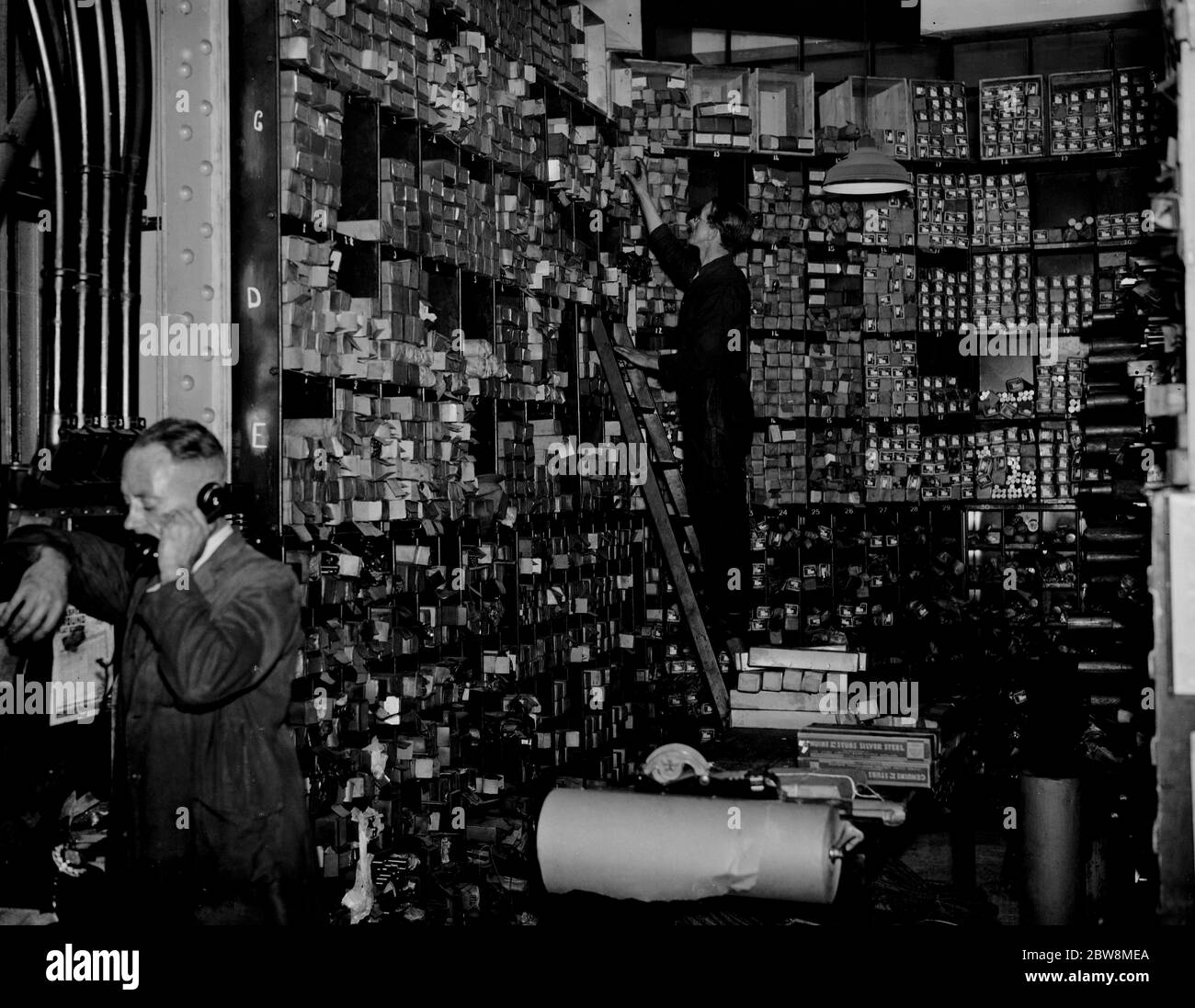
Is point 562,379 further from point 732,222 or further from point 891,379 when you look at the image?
point 891,379

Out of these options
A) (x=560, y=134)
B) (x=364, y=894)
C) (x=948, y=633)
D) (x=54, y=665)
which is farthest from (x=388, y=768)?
(x=948, y=633)

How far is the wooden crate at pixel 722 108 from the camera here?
8766 mm

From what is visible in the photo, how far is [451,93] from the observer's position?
5793mm

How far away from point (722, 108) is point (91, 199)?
19.0 ft

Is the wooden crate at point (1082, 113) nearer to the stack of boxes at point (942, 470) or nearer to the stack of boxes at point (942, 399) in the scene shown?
the stack of boxes at point (942, 399)

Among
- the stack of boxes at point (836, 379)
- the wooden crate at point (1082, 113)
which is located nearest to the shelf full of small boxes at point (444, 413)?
the stack of boxes at point (836, 379)

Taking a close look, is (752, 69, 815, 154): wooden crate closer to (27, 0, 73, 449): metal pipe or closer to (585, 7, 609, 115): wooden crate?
(585, 7, 609, 115): wooden crate

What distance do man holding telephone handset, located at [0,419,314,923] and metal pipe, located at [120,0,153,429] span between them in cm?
89

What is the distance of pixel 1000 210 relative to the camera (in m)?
9.66

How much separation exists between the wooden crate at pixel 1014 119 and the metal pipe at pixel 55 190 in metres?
7.46

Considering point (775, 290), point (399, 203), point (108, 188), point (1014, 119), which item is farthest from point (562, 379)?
point (1014, 119)

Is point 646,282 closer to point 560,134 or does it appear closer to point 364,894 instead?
point 560,134
